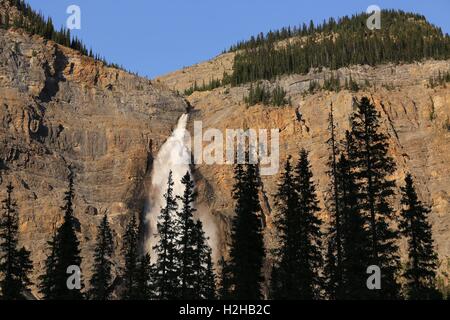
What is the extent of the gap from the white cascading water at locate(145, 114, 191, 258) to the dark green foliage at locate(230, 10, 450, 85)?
22534 mm

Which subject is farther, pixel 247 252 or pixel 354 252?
pixel 247 252

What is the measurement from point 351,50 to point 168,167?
4044 centimetres

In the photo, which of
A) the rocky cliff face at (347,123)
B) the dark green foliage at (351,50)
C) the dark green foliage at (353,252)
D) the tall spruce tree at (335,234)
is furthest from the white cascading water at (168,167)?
the dark green foliage at (353,252)

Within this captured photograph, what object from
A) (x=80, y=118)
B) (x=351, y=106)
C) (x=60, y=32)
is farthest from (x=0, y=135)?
(x=351, y=106)

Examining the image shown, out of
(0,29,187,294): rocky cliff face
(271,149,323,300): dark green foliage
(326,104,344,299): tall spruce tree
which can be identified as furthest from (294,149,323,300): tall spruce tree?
(0,29,187,294): rocky cliff face

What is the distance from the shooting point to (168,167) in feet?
387

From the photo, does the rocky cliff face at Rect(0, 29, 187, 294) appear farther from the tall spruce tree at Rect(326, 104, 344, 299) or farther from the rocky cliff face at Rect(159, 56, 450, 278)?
the tall spruce tree at Rect(326, 104, 344, 299)

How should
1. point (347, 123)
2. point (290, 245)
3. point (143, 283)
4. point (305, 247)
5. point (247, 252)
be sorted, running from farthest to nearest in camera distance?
point (347, 123)
point (143, 283)
point (290, 245)
point (305, 247)
point (247, 252)

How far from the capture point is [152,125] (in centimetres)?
12269

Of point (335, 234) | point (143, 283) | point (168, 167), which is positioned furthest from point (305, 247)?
point (168, 167)

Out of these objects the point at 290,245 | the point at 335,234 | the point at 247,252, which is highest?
the point at 335,234

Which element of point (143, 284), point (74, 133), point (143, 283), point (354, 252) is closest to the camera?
point (354, 252)

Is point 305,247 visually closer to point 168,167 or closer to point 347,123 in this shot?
point 347,123

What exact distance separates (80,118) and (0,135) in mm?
14258
